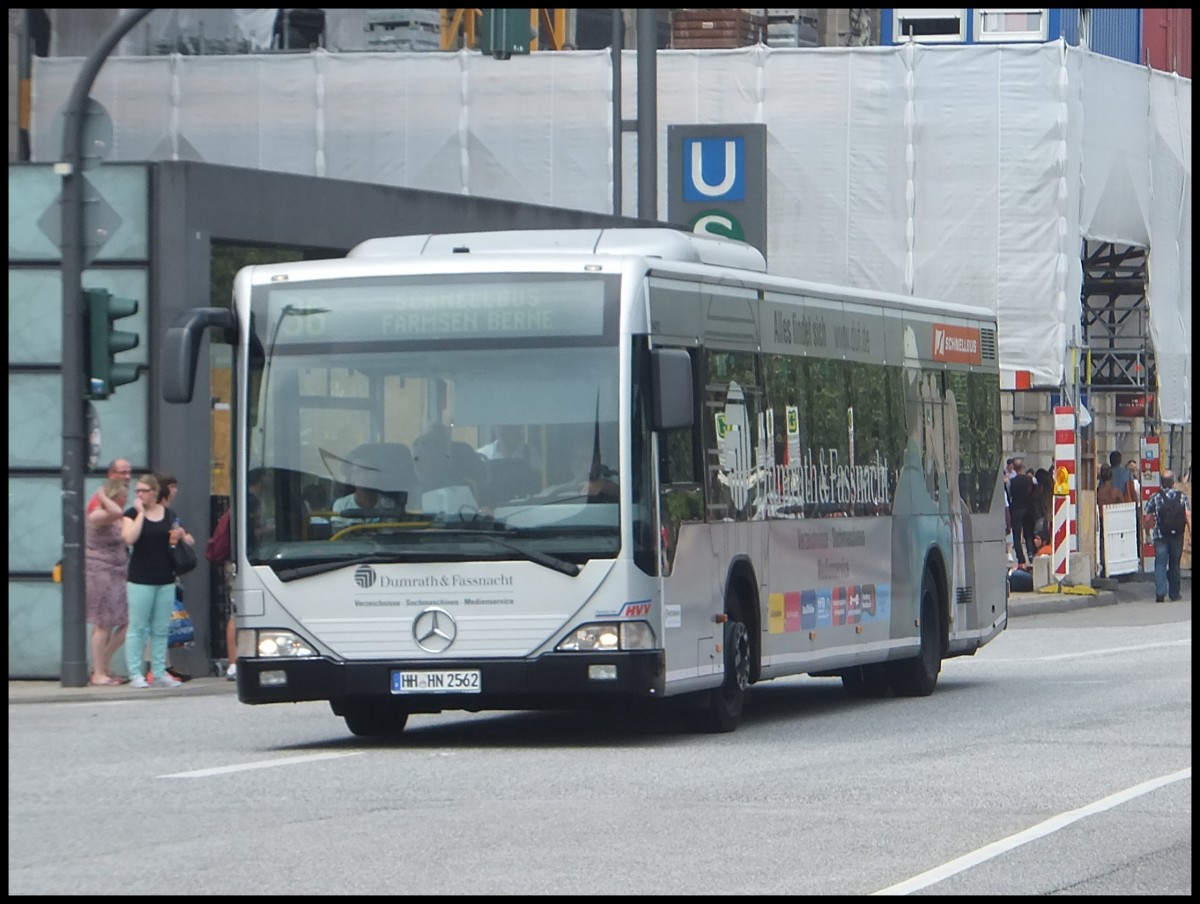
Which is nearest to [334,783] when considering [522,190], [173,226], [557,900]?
[557,900]

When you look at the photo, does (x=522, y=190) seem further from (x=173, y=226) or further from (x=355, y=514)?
(x=355, y=514)

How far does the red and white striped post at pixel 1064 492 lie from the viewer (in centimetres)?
3453

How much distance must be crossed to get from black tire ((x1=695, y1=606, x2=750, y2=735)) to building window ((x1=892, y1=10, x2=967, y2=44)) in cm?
2779

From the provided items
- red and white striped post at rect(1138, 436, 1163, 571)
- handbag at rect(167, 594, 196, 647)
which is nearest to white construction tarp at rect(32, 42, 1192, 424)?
red and white striped post at rect(1138, 436, 1163, 571)

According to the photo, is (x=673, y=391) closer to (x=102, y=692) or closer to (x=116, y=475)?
(x=102, y=692)

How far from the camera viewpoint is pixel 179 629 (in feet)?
68.4

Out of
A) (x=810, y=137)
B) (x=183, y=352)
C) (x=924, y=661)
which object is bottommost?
(x=924, y=661)

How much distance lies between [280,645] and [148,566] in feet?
17.7

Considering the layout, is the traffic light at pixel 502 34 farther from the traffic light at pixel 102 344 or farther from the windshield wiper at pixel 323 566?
the windshield wiper at pixel 323 566

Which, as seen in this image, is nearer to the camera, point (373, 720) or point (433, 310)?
point (433, 310)

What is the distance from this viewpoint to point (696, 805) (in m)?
11.5

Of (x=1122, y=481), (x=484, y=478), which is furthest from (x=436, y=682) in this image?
(x=1122, y=481)

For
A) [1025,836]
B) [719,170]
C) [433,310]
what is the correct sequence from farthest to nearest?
[719,170], [433,310], [1025,836]

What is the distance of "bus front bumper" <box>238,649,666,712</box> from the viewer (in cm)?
1428
